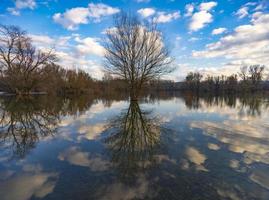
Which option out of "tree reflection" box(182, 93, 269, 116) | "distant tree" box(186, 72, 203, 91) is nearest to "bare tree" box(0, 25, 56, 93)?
"tree reflection" box(182, 93, 269, 116)

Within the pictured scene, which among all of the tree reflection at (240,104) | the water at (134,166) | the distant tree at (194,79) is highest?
the distant tree at (194,79)

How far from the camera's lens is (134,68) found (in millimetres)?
24578

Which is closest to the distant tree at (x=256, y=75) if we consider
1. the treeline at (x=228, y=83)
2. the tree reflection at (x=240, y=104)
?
the treeline at (x=228, y=83)

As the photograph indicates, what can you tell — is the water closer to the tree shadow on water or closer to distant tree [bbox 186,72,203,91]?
the tree shadow on water

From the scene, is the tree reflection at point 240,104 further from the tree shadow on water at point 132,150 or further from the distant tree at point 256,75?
the distant tree at point 256,75

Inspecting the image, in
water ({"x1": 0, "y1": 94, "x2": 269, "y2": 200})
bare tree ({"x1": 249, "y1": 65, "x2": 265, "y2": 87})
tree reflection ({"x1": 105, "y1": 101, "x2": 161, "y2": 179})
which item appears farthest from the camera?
bare tree ({"x1": 249, "y1": 65, "x2": 265, "y2": 87})

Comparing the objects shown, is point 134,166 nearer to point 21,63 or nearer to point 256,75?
point 21,63

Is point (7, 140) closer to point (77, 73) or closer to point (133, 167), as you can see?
point (133, 167)

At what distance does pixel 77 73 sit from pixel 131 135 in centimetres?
5920

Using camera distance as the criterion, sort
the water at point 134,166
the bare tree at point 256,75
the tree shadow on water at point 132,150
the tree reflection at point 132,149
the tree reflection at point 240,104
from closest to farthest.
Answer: the water at point 134,166 → the tree shadow on water at point 132,150 → the tree reflection at point 132,149 → the tree reflection at point 240,104 → the bare tree at point 256,75

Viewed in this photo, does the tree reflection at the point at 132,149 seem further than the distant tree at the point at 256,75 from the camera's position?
No

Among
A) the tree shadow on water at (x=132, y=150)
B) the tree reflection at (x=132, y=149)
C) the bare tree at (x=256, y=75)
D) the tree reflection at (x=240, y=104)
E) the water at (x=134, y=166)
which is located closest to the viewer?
the water at (x=134, y=166)

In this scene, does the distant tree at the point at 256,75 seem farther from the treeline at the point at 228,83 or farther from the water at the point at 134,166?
the water at the point at 134,166

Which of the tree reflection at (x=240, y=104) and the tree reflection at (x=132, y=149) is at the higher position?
the tree reflection at (x=132, y=149)
